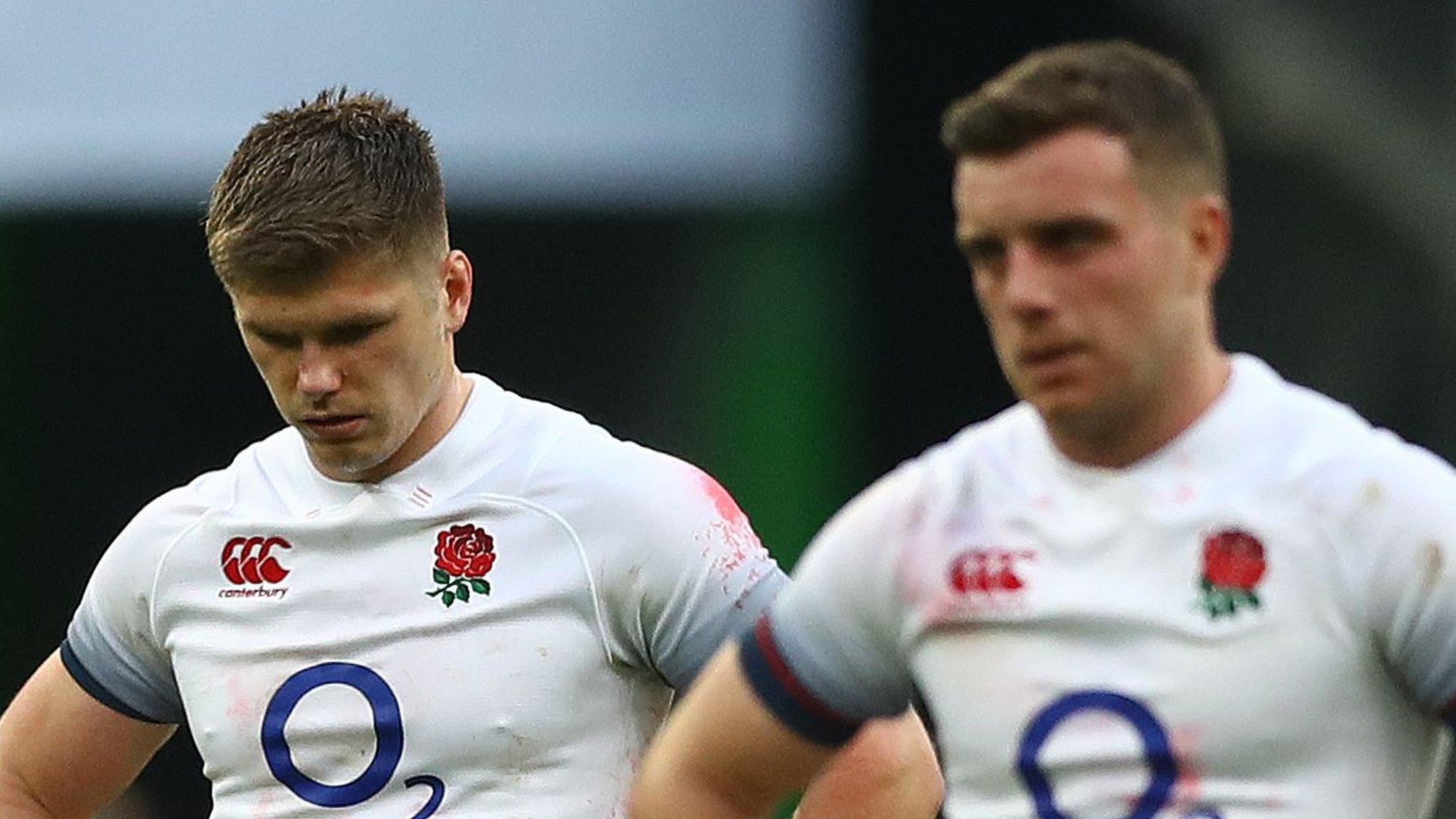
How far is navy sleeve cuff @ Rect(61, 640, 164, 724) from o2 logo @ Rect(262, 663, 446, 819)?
0.39 meters

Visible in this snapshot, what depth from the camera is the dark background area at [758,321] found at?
38.4ft

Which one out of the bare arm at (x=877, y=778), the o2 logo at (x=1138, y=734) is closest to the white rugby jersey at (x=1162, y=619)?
the o2 logo at (x=1138, y=734)

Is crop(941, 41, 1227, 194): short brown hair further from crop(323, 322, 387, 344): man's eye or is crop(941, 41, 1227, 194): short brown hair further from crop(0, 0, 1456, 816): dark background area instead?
crop(0, 0, 1456, 816): dark background area

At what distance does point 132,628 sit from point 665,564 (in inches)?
36.7

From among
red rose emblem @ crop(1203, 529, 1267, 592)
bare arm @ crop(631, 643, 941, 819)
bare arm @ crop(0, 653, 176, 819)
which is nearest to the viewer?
red rose emblem @ crop(1203, 529, 1267, 592)

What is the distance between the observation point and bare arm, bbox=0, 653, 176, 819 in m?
5.55

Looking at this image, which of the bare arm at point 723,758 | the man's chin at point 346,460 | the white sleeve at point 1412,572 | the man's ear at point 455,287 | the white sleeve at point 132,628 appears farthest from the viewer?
the white sleeve at point 132,628

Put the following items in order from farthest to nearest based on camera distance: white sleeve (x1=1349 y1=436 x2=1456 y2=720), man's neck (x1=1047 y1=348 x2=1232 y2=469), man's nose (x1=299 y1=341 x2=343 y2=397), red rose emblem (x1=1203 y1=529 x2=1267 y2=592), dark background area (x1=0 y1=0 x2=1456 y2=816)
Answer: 1. dark background area (x1=0 y1=0 x2=1456 y2=816)
2. man's nose (x1=299 y1=341 x2=343 y2=397)
3. man's neck (x1=1047 y1=348 x2=1232 y2=469)
4. red rose emblem (x1=1203 y1=529 x2=1267 y2=592)
5. white sleeve (x1=1349 y1=436 x2=1456 y2=720)

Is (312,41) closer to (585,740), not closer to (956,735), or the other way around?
(585,740)

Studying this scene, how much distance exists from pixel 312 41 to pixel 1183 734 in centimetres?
906

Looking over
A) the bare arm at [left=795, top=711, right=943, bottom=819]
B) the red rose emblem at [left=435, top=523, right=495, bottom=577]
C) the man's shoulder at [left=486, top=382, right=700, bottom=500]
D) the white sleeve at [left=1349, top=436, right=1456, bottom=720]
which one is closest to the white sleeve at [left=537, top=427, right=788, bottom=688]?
the man's shoulder at [left=486, top=382, right=700, bottom=500]

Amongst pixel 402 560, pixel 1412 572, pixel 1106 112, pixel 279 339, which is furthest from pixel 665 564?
pixel 1412 572

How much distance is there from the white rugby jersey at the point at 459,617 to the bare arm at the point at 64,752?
21cm

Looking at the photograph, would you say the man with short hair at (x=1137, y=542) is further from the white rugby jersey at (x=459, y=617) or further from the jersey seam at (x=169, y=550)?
the jersey seam at (x=169, y=550)
